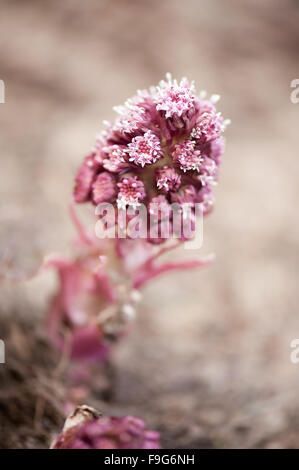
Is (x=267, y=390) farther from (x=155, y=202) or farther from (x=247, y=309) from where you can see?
(x=155, y=202)

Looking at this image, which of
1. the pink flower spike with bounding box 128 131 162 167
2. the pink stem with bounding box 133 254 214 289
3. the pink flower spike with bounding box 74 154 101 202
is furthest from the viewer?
the pink stem with bounding box 133 254 214 289

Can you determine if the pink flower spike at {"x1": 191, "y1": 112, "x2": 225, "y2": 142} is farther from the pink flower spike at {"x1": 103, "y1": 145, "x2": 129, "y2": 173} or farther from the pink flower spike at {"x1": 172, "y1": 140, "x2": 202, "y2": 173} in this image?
the pink flower spike at {"x1": 103, "y1": 145, "x2": 129, "y2": 173}

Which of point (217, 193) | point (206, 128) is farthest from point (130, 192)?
point (217, 193)

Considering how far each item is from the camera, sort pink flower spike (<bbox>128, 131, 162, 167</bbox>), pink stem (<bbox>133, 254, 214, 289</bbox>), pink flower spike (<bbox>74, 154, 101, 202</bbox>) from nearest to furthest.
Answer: pink flower spike (<bbox>128, 131, 162, 167</bbox>) → pink flower spike (<bbox>74, 154, 101, 202</bbox>) → pink stem (<bbox>133, 254, 214, 289</bbox>)

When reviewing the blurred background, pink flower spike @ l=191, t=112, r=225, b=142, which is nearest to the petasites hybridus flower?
the blurred background

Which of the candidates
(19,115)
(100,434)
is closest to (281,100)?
(19,115)

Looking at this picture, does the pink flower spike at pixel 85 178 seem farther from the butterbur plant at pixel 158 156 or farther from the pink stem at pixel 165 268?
the pink stem at pixel 165 268

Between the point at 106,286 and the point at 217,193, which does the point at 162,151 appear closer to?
the point at 106,286
